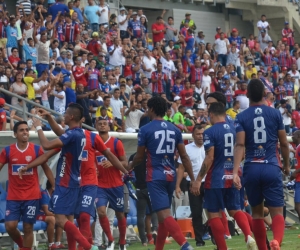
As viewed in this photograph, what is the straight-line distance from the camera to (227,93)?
95.6 feet

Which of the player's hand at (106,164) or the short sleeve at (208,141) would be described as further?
the player's hand at (106,164)

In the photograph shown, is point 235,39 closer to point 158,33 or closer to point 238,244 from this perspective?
point 158,33

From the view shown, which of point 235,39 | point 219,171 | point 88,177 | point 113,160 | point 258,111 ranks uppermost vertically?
point 235,39

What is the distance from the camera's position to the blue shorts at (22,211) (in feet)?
42.2

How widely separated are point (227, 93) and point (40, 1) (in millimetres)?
7042

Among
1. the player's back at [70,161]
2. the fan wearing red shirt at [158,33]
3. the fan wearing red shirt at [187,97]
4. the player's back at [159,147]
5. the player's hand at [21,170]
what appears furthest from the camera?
the fan wearing red shirt at [158,33]

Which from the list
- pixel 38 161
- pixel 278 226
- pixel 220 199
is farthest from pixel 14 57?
pixel 278 226

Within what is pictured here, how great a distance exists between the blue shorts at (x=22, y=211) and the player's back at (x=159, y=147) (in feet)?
6.42

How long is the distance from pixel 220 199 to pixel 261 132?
150cm

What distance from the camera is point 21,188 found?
13.0m

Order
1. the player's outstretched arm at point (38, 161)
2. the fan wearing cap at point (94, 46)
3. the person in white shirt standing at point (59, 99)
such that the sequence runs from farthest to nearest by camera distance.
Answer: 1. the fan wearing cap at point (94, 46)
2. the person in white shirt standing at point (59, 99)
3. the player's outstretched arm at point (38, 161)

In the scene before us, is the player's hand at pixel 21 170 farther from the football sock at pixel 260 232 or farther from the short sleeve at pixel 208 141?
the football sock at pixel 260 232

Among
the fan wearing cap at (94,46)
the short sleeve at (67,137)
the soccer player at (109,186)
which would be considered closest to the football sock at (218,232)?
the short sleeve at (67,137)

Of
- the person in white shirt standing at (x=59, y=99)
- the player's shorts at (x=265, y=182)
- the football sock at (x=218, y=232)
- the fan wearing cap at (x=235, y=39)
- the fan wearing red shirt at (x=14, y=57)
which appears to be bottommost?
the football sock at (x=218, y=232)
